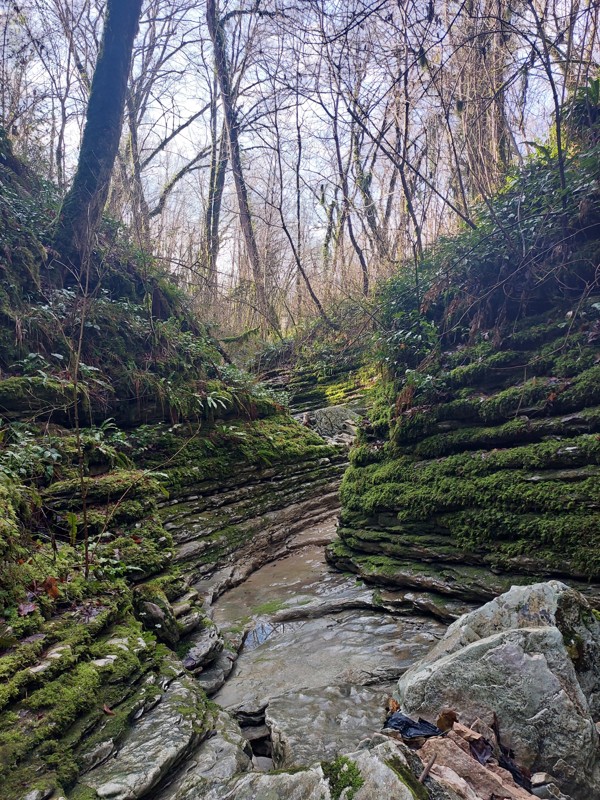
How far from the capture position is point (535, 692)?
2.45 metres

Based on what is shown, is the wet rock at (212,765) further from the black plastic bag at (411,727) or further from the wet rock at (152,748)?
the black plastic bag at (411,727)

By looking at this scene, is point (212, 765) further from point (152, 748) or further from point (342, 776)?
point (342, 776)

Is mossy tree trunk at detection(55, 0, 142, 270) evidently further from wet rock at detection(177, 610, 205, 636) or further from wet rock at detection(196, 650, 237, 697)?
wet rock at detection(196, 650, 237, 697)

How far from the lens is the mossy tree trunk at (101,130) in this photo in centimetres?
853


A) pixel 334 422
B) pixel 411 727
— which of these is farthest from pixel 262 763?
pixel 334 422

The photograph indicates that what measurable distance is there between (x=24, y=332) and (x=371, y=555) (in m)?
5.84

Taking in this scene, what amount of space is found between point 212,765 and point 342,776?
1.02m

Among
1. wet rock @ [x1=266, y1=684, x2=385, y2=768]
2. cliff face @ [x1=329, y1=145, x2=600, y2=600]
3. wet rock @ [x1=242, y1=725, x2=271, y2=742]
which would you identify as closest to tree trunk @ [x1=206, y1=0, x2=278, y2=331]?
cliff face @ [x1=329, y1=145, x2=600, y2=600]

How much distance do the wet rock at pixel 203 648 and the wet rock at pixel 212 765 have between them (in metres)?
0.96

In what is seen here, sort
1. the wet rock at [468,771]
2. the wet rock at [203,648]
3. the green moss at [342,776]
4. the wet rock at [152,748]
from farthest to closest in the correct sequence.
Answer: the wet rock at [203,648] < the wet rock at [152,748] < the wet rock at [468,771] < the green moss at [342,776]

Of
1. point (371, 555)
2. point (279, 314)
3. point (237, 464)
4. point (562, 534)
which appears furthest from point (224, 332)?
point (562, 534)

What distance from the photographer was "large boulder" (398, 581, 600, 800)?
2314mm

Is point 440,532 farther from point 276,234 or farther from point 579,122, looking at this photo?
point 276,234

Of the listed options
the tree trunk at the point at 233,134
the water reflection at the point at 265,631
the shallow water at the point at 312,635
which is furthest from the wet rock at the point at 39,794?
the tree trunk at the point at 233,134
